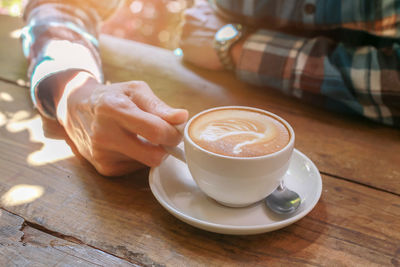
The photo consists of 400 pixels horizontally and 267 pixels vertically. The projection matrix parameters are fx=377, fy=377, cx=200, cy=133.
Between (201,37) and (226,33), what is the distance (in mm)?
107

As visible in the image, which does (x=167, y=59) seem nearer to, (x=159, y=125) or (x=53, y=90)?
(x=53, y=90)

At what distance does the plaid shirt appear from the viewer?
3.21ft

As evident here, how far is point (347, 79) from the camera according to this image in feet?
3.31

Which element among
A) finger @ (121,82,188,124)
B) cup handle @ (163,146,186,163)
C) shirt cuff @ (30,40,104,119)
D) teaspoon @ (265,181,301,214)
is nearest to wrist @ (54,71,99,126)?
shirt cuff @ (30,40,104,119)

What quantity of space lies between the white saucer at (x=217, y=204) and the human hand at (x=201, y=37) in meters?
0.61

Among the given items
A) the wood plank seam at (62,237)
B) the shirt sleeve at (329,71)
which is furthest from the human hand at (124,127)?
the shirt sleeve at (329,71)

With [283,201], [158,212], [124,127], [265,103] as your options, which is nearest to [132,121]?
[124,127]

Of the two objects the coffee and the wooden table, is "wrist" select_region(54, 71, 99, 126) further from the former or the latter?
the coffee

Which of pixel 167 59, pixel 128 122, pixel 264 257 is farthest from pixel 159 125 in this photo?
pixel 167 59

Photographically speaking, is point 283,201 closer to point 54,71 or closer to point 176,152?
point 176,152

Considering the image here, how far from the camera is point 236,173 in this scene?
Answer: 0.58m

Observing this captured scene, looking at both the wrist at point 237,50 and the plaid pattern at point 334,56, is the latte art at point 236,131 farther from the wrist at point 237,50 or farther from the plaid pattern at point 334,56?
the wrist at point 237,50

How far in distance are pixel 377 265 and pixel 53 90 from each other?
2.58 ft

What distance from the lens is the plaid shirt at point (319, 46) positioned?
0.98 meters
